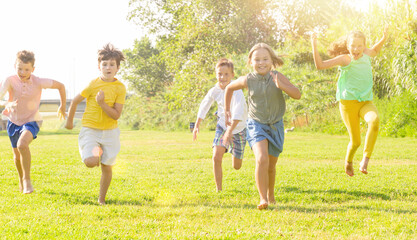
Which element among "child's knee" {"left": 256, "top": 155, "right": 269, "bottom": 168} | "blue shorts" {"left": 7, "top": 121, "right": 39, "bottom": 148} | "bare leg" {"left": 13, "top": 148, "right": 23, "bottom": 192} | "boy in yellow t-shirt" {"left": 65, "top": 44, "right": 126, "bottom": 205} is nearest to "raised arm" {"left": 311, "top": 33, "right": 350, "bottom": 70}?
"child's knee" {"left": 256, "top": 155, "right": 269, "bottom": 168}

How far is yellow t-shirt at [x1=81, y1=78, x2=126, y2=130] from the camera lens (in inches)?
217

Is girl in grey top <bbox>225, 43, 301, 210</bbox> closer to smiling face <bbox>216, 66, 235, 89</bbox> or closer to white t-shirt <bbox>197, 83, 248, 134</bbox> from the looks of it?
white t-shirt <bbox>197, 83, 248, 134</bbox>

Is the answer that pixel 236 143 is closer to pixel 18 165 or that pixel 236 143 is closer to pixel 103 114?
pixel 103 114

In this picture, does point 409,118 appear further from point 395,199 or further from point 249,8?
point 249,8

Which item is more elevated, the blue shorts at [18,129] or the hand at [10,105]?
the hand at [10,105]

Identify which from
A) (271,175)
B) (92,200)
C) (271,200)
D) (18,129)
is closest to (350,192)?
(271,200)

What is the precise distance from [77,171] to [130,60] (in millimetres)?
43435

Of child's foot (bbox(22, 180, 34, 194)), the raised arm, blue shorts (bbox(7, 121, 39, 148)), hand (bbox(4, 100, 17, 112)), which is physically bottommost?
child's foot (bbox(22, 180, 34, 194))

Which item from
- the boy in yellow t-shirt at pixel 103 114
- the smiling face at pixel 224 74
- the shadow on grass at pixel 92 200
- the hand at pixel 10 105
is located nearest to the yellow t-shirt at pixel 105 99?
the boy in yellow t-shirt at pixel 103 114

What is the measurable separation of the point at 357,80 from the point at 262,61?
4.67 ft

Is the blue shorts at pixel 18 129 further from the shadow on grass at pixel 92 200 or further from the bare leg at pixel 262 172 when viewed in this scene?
the bare leg at pixel 262 172

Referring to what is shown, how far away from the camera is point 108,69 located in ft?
18.2

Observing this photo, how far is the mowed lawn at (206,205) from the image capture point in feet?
13.9

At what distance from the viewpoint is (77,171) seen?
904 centimetres
